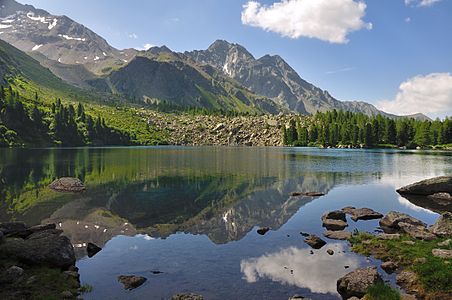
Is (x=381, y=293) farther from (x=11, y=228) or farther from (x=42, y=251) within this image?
(x=11, y=228)

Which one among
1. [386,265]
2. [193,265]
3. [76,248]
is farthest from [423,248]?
[76,248]

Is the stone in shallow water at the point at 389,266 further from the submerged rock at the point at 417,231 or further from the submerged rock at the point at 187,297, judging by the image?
the submerged rock at the point at 187,297

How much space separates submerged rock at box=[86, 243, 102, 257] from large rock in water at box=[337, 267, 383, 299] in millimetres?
22535

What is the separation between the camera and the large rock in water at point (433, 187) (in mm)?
60688

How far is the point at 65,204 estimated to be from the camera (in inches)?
2108

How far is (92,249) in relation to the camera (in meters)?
32.4

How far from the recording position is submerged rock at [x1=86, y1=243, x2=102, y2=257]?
3180cm

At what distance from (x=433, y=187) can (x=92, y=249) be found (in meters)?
59.5

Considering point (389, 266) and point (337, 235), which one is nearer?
point (389, 266)

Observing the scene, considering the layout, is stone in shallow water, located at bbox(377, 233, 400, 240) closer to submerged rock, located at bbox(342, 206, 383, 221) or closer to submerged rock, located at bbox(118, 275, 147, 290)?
submerged rock, located at bbox(342, 206, 383, 221)

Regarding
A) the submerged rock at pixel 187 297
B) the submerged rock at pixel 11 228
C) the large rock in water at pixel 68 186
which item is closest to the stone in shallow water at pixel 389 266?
the submerged rock at pixel 187 297

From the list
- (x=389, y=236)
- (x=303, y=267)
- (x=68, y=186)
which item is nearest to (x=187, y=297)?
(x=303, y=267)

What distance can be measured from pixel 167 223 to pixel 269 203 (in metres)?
20.0

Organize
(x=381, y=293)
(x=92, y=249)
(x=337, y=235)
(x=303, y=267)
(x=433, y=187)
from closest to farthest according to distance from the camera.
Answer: (x=381, y=293) < (x=303, y=267) < (x=92, y=249) < (x=337, y=235) < (x=433, y=187)
